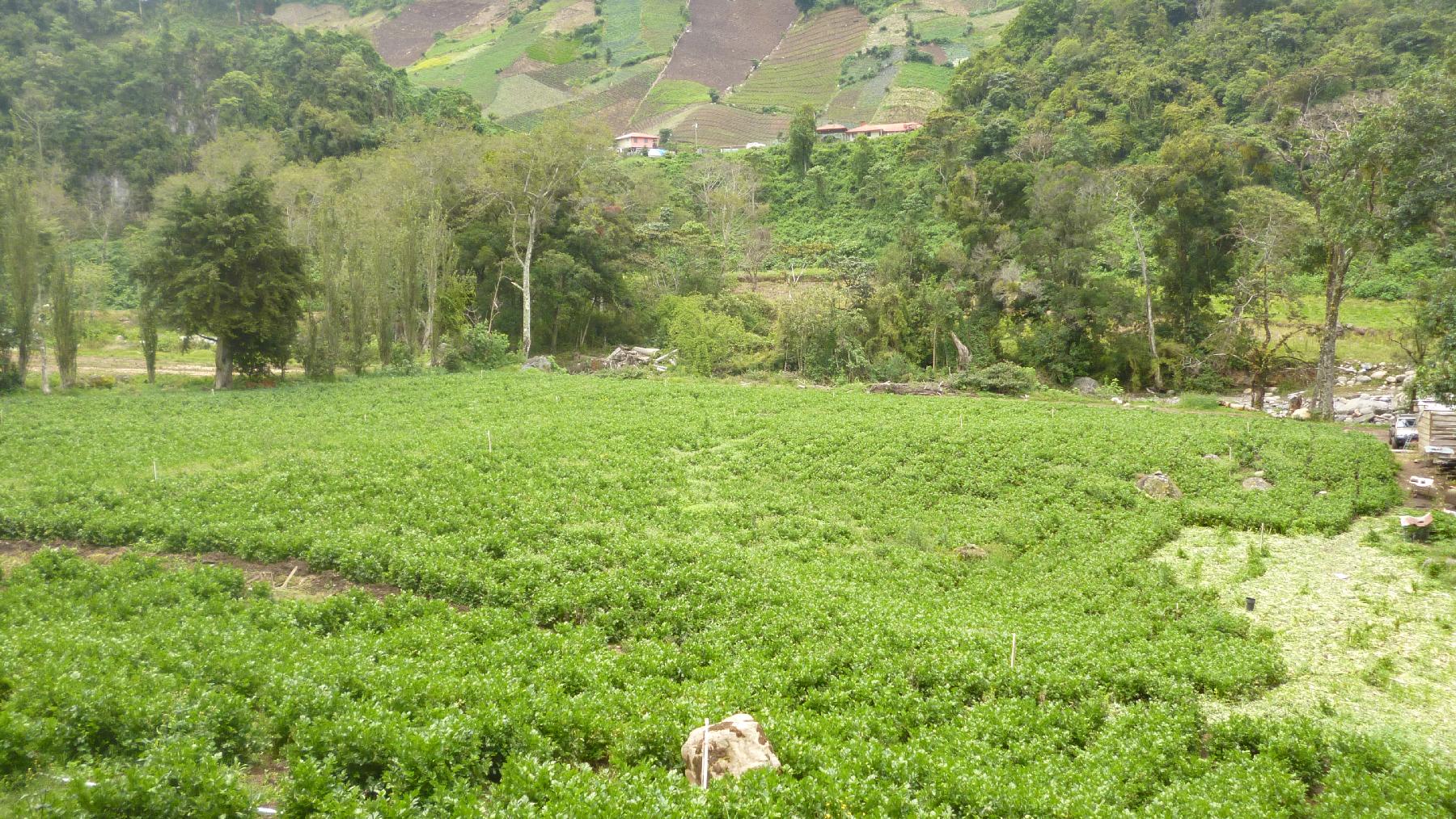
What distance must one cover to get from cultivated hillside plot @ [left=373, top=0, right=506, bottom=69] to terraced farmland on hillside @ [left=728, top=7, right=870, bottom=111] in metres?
58.2

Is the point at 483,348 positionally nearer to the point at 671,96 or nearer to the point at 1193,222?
the point at 1193,222

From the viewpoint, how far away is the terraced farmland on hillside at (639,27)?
389 feet

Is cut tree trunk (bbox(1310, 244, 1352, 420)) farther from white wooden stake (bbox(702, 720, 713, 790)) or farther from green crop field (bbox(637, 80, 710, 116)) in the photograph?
green crop field (bbox(637, 80, 710, 116))

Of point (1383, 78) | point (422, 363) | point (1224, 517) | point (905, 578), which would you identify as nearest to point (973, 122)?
point (1383, 78)

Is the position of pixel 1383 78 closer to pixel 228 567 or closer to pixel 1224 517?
pixel 1224 517

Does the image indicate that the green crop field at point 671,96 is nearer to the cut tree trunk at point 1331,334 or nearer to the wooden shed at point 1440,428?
the cut tree trunk at point 1331,334

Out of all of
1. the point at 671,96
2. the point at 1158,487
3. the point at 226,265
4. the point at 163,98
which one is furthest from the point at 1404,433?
the point at 671,96

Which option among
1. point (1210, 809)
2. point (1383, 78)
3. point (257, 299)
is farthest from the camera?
point (1383, 78)

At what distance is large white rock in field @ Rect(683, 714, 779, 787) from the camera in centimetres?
720

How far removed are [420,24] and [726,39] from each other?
58.1 meters

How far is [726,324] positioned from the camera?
1574 inches

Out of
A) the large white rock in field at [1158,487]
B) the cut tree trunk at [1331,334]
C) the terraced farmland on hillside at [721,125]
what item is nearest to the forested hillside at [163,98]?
the terraced farmland on hillside at [721,125]

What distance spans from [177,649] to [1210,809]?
37.3ft

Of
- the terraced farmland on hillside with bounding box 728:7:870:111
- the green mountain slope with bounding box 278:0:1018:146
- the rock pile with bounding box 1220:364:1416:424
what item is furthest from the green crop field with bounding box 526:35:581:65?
the rock pile with bounding box 1220:364:1416:424
